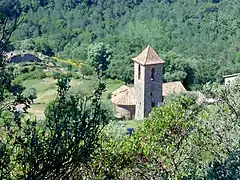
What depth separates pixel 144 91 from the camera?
2862cm

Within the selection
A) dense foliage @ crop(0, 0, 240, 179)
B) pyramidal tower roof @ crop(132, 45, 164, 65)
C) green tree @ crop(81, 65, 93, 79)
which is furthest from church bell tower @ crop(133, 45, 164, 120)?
dense foliage @ crop(0, 0, 240, 179)

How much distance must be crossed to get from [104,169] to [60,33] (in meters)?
46.0

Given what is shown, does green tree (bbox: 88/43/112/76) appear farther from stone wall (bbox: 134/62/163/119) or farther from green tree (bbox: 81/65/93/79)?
stone wall (bbox: 134/62/163/119)

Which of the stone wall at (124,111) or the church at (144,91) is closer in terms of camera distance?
the church at (144,91)

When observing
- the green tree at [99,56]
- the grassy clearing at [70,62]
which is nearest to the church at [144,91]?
the green tree at [99,56]

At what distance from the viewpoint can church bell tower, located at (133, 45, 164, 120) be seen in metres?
28.5

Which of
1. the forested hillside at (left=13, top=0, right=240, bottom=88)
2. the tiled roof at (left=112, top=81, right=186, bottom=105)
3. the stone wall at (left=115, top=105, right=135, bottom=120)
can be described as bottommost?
the stone wall at (left=115, top=105, right=135, bottom=120)

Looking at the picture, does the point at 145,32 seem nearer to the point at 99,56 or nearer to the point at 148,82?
the point at 99,56

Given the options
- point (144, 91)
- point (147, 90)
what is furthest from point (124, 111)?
point (147, 90)

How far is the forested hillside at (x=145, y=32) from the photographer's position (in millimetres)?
39844

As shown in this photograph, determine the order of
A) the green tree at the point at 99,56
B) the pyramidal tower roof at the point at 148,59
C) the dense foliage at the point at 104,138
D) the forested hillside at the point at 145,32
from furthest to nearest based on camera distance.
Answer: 1. the green tree at the point at 99,56
2. the forested hillside at the point at 145,32
3. the pyramidal tower roof at the point at 148,59
4. the dense foliage at the point at 104,138

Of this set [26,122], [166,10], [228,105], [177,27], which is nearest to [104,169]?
[228,105]

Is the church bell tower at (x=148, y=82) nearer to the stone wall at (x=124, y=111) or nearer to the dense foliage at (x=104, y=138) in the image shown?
the stone wall at (x=124, y=111)

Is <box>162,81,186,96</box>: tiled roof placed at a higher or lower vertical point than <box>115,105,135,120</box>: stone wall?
higher
